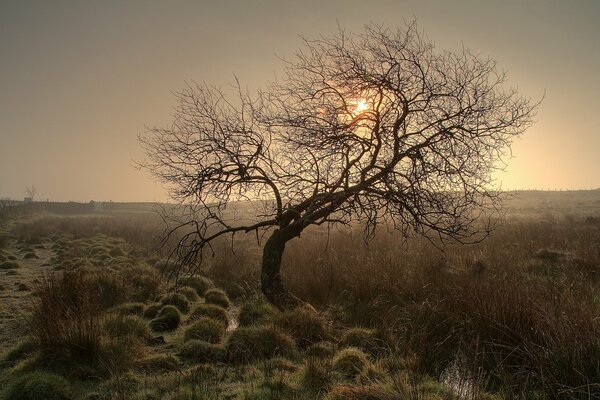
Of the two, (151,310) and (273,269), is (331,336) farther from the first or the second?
(151,310)

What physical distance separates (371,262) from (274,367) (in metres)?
5.60

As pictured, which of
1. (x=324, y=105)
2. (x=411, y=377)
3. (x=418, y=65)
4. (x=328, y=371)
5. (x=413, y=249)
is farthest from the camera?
(x=413, y=249)

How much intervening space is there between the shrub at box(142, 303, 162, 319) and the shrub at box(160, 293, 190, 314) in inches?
10.5

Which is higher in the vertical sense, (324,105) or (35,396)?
(324,105)

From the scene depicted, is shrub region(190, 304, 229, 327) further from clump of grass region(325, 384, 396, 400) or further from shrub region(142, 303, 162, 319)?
clump of grass region(325, 384, 396, 400)

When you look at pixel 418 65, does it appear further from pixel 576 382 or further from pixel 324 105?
pixel 576 382

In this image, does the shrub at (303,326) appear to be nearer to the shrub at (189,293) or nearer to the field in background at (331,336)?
the field in background at (331,336)

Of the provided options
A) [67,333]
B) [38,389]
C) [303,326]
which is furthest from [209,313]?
Answer: [38,389]

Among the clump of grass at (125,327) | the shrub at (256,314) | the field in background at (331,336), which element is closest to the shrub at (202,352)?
the field in background at (331,336)

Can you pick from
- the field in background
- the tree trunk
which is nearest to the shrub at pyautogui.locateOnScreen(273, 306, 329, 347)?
the field in background

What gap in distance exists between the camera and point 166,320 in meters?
7.61

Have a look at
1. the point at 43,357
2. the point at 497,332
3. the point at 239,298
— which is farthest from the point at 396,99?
the point at 43,357

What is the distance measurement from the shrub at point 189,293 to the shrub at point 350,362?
4.99 meters

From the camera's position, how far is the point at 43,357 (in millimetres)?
5309
